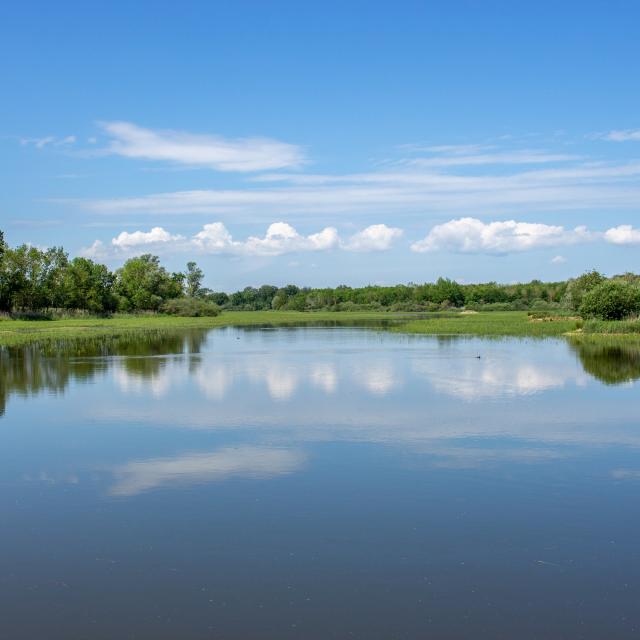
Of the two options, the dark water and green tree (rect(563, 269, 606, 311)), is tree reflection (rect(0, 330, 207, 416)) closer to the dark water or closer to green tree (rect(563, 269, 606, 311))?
the dark water

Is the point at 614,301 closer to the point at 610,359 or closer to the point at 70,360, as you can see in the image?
the point at 610,359

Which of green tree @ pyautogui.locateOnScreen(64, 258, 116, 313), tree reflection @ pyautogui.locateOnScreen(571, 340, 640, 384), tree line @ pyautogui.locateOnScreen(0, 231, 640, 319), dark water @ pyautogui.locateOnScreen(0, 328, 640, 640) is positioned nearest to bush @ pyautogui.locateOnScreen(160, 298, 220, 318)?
tree line @ pyautogui.locateOnScreen(0, 231, 640, 319)

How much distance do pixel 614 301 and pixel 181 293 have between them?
92.6 metres

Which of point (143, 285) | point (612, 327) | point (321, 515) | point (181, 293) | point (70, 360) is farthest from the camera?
point (181, 293)

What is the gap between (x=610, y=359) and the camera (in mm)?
38312

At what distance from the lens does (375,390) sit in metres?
26.5

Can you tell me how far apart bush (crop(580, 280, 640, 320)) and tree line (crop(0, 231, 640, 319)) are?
78 mm

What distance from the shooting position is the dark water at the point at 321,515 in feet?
28.1

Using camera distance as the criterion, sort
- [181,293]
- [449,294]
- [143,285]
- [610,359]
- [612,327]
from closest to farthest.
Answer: [610,359]
[612,327]
[143,285]
[181,293]
[449,294]

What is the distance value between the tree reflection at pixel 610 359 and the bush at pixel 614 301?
11.5 metres

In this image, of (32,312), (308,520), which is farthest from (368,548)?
(32,312)

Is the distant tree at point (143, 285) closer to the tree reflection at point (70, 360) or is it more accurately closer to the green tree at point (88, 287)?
the green tree at point (88, 287)

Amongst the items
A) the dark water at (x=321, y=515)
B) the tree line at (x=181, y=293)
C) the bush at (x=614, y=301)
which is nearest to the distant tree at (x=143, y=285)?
the tree line at (x=181, y=293)

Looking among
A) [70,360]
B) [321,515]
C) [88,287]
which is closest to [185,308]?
[88,287]
